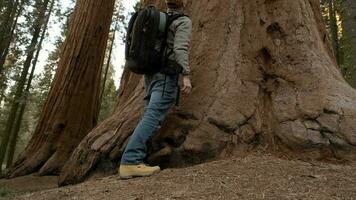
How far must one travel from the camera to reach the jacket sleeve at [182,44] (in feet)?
13.9

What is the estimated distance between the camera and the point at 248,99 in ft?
15.8

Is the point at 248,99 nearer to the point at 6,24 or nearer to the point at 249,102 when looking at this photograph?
the point at 249,102

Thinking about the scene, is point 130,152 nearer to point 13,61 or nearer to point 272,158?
point 272,158

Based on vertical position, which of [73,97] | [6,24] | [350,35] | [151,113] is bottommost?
[151,113]

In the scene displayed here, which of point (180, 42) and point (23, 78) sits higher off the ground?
point (23, 78)

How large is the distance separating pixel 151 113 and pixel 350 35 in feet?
26.8

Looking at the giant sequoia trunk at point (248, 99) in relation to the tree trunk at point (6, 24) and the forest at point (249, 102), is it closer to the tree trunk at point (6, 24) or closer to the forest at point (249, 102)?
the forest at point (249, 102)

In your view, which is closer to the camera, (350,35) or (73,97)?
(73,97)

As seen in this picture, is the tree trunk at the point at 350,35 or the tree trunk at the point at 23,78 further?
the tree trunk at the point at 23,78

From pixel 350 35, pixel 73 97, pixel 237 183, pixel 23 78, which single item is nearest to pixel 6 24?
pixel 23 78

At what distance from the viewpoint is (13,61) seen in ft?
72.3

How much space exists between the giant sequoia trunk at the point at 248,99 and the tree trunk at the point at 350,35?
532 centimetres

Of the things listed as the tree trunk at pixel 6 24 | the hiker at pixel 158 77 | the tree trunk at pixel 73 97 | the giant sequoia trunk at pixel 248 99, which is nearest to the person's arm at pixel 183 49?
the hiker at pixel 158 77

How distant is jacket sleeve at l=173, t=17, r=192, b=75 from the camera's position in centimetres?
424
